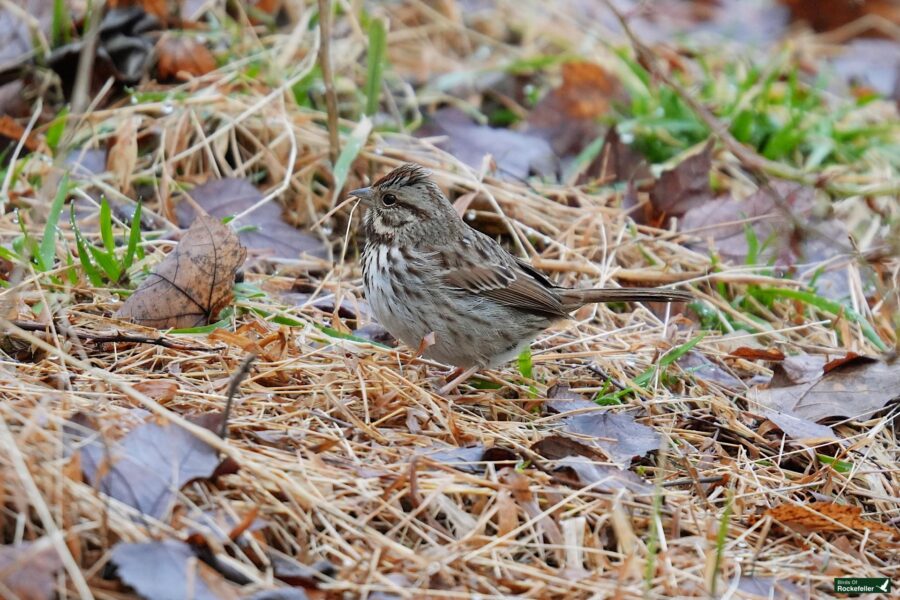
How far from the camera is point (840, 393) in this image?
13.8 ft

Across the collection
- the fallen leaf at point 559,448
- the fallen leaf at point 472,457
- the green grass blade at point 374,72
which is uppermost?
the green grass blade at point 374,72

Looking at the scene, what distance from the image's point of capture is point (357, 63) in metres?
6.64

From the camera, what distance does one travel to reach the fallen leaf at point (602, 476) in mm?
3252

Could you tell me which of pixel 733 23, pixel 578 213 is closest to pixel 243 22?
pixel 578 213

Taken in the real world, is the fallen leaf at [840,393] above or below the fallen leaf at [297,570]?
below

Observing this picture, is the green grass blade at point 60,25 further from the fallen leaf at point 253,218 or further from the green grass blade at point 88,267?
the green grass blade at point 88,267

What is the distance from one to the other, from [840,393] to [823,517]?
97cm

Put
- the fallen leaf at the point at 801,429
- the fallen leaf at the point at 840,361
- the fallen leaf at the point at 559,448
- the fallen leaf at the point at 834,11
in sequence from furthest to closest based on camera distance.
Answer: the fallen leaf at the point at 834,11
the fallen leaf at the point at 840,361
the fallen leaf at the point at 801,429
the fallen leaf at the point at 559,448

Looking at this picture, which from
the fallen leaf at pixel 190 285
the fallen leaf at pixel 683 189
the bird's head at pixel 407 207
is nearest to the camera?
the fallen leaf at pixel 190 285

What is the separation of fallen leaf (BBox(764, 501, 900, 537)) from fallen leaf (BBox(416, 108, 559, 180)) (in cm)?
282

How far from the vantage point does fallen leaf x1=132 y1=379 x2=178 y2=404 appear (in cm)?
328

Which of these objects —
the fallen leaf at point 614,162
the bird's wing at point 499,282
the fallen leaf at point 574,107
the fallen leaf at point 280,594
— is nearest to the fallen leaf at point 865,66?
the fallen leaf at point 574,107

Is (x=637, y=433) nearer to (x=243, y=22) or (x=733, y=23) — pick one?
(x=243, y=22)

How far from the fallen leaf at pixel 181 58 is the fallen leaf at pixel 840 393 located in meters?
3.51
